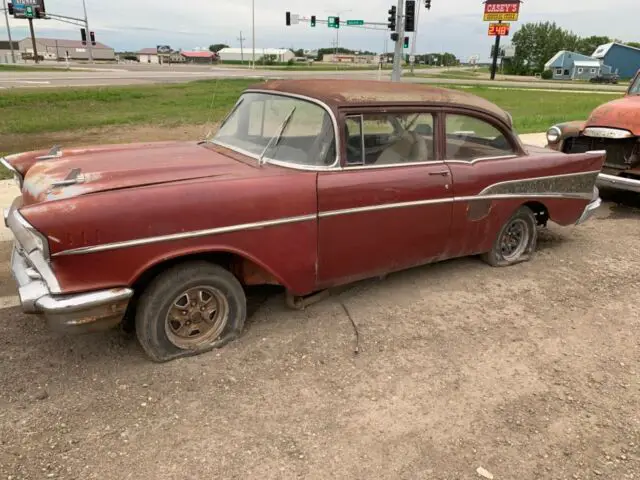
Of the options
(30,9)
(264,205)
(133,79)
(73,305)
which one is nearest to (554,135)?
(264,205)

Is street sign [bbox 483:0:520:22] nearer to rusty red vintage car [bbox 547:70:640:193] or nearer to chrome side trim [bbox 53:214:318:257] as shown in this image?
rusty red vintage car [bbox 547:70:640:193]

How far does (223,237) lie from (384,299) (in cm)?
159

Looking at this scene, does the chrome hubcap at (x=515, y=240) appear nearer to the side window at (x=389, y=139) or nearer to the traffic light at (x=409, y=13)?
the side window at (x=389, y=139)

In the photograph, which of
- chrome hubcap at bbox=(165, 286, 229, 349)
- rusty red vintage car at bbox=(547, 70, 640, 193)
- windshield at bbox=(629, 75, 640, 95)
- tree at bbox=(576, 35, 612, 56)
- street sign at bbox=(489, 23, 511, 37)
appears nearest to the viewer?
chrome hubcap at bbox=(165, 286, 229, 349)

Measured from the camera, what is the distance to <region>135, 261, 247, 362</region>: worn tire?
9.99 feet

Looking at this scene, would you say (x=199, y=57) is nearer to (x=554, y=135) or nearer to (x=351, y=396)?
(x=554, y=135)

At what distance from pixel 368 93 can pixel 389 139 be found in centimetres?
37

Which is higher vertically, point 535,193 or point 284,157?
point 284,157

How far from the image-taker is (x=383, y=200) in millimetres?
3695

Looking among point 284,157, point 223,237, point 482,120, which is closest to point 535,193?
point 482,120

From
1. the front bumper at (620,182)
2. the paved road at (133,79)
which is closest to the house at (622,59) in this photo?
the paved road at (133,79)

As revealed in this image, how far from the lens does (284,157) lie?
11.7ft

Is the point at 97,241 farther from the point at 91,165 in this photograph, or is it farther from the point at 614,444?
the point at 614,444

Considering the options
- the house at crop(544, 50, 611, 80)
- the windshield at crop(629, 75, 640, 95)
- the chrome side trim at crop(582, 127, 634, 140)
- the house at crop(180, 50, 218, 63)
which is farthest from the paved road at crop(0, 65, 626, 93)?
the house at crop(180, 50, 218, 63)
